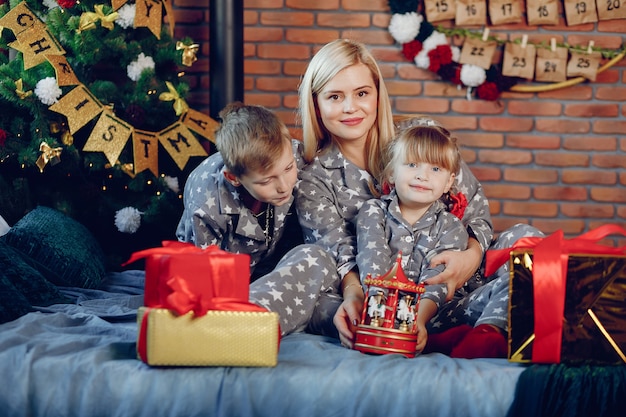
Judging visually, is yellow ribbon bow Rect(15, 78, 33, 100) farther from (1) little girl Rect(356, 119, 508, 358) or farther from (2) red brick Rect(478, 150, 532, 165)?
(2) red brick Rect(478, 150, 532, 165)

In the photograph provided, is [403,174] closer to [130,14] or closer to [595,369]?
[595,369]

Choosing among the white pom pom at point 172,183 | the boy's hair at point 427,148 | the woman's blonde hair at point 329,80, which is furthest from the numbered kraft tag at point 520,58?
the white pom pom at point 172,183

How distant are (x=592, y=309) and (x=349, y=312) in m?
0.62

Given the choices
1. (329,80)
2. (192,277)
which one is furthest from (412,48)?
(192,277)

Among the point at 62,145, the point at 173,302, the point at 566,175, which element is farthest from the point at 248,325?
the point at 566,175

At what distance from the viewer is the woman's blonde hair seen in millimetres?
2561

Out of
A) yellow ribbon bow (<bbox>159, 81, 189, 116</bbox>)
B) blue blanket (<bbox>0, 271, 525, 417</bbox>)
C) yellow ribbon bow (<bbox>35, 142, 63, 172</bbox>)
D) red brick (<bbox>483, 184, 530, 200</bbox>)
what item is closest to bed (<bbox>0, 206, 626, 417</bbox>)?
blue blanket (<bbox>0, 271, 525, 417</bbox>)

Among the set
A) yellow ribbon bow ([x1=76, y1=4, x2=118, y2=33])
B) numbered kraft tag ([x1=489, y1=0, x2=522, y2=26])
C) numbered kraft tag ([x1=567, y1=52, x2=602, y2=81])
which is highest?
numbered kraft tag ([x1=489, y1=0, x2=522, y2=26])

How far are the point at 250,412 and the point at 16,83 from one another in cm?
200

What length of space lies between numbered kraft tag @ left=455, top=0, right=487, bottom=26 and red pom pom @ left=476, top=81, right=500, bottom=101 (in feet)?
0.97

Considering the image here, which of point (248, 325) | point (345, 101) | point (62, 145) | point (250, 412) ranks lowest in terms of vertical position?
point (250, 412)

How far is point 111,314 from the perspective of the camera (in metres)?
2.28

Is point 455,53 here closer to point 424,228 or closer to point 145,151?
point 145,151

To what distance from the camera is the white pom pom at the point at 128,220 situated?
326cm
